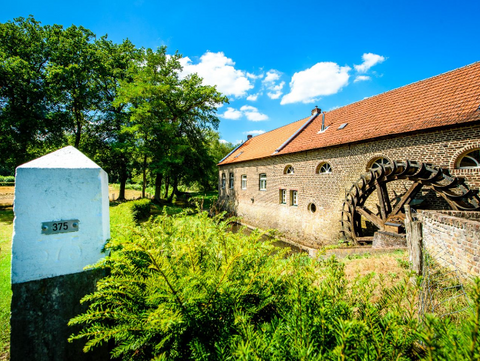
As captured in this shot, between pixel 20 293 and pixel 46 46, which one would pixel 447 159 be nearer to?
pixel 20 293

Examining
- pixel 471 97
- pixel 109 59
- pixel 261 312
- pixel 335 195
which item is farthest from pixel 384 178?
pixel 109 59

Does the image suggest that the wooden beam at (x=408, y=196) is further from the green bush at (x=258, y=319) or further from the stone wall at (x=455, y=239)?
the green bush at (x=258, y=319)

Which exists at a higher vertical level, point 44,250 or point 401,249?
point 44,250

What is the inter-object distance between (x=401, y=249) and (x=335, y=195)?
4169mm

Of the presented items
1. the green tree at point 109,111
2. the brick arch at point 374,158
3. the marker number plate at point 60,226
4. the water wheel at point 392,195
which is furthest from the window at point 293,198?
the green tree at point 109,111

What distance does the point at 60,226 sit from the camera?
5.51 ft

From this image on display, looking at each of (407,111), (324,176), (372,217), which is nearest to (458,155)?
(407,111)

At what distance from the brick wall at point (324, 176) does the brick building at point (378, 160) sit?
29mm

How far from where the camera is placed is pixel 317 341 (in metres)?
1.09

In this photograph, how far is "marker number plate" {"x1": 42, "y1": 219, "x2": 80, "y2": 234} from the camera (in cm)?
163

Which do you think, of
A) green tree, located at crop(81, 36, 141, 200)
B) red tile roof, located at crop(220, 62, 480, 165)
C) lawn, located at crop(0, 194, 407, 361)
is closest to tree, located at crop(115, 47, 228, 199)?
green tree, located at crop(81, 36, 141, 200)

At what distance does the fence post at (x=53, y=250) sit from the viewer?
1577 millimetres

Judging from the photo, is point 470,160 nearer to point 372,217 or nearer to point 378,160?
point 378,160

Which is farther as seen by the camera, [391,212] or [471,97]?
[391,212]
